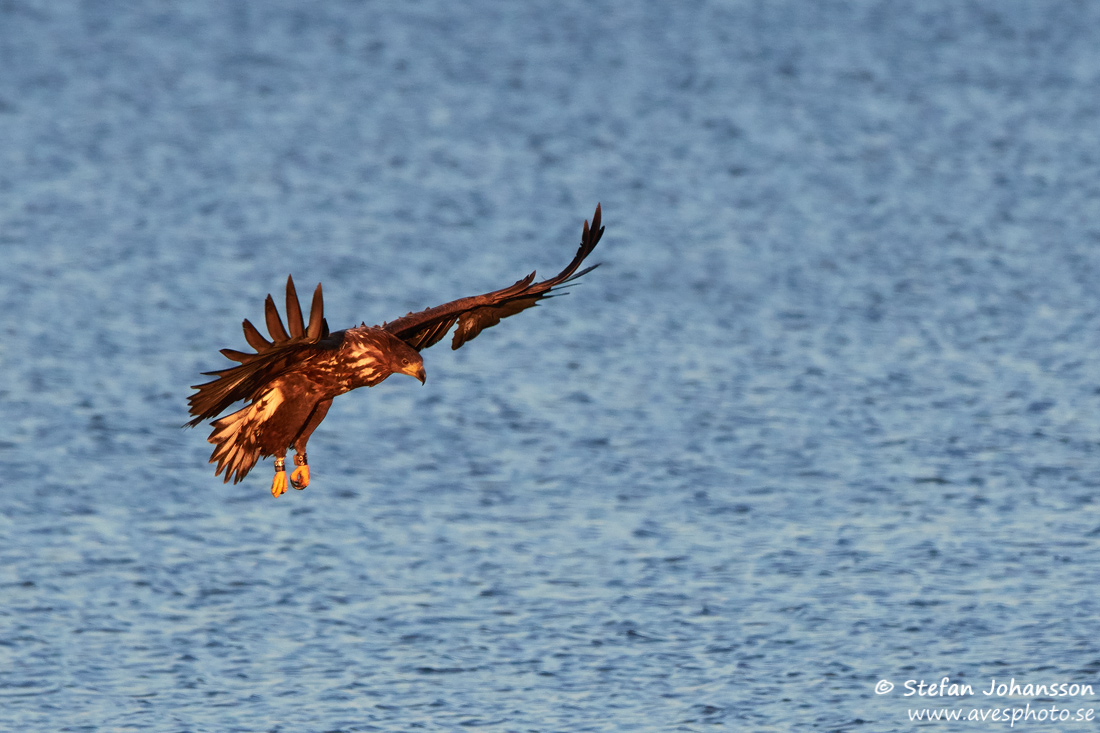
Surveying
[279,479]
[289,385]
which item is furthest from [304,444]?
[289,385]

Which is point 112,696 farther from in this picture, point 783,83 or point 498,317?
point 783,83

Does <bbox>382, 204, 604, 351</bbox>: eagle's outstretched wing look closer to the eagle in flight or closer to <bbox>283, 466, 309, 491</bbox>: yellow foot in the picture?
the eagle in flight

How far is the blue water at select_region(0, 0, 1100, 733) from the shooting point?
17984mm

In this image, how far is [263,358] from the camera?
12.4 metres

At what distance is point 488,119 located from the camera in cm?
3619

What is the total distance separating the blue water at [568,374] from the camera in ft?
59.0

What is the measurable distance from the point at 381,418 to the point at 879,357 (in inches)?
255

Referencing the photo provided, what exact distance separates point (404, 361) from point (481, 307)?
1359mm

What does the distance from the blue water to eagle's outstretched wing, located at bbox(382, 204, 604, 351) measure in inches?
151

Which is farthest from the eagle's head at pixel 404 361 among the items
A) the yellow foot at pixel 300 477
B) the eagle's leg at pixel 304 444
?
the yellow foot at pixel 300 477

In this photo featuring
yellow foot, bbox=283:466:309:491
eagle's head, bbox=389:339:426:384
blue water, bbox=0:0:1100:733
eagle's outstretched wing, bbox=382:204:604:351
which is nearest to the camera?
yellow foot, bbox=283:466:309:491

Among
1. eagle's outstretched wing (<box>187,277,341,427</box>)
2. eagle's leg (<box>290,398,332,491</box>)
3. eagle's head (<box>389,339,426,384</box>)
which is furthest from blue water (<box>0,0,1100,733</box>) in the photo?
eagle's outstretched wing (<box>187,277,341,427</box>)

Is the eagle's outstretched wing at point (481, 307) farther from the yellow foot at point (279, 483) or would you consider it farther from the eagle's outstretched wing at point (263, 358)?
the yellow foot at point (279, 483)

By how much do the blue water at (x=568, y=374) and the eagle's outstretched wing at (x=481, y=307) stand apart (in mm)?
3832
